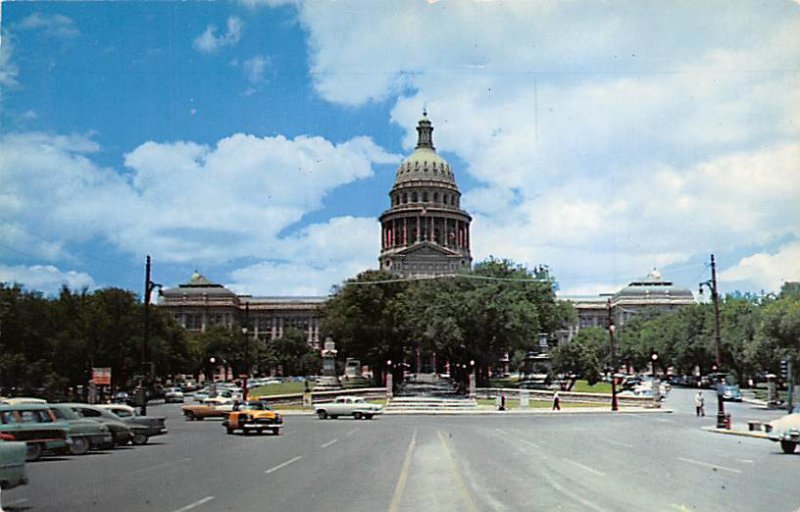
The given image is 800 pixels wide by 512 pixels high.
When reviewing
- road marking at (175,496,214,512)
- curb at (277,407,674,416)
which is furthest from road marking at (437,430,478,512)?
curb at (277,407,674,416)

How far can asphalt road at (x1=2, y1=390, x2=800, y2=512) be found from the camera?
12664 mm

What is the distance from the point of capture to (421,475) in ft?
54.5

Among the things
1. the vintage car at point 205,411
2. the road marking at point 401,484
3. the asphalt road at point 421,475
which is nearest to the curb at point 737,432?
the asphalt road at point 421,475

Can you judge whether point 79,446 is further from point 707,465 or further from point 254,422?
point 707,465

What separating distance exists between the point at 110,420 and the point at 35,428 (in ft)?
21.5

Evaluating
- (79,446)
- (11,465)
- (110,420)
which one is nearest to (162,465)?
(79,446)

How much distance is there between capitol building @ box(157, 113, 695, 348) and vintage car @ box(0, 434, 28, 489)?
105 m

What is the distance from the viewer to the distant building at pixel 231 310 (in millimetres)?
64719

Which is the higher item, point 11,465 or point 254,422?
point 11,465

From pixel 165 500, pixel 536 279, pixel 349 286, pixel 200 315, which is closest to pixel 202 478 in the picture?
pixel 165 500

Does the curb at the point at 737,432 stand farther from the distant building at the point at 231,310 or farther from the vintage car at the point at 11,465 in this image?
the vintage car at the point at 11,465

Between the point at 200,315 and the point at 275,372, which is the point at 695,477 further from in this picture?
the point at 275,372

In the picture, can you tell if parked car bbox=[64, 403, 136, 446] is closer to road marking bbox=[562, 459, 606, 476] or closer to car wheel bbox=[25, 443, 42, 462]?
car wheel bbox=[25, 443, 42, 462]

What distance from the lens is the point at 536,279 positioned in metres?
75.6
